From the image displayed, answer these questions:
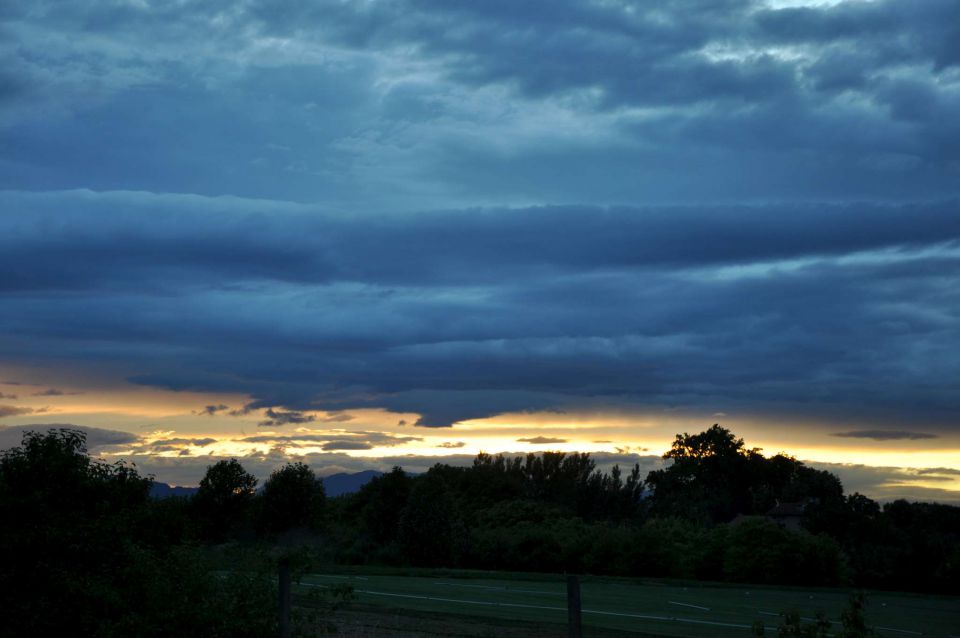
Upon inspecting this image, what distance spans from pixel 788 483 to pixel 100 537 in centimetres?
9687

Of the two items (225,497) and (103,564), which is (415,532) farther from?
(103,564)

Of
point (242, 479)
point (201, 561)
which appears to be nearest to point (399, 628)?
point (201, 561)

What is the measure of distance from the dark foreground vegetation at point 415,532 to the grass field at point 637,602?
521cm

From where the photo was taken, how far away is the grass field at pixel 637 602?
26.3 meters

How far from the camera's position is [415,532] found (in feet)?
176

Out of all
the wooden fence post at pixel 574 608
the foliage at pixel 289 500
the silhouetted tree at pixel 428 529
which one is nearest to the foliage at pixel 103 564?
the wooden fence post at pixel 574 608

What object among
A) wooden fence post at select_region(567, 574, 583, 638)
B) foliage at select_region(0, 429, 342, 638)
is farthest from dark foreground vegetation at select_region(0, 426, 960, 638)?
wooden fence post at select_region(567, 574, 583, 638)

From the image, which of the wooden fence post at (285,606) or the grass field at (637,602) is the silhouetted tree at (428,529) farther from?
the wooden fence post at (285,606)

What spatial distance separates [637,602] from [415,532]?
22299 millimetres

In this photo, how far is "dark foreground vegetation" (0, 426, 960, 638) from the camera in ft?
44.8

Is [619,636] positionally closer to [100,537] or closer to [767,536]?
[100,537]

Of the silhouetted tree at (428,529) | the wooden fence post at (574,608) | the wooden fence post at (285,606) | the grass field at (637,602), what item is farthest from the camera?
the silhouetted tree at (428,529)

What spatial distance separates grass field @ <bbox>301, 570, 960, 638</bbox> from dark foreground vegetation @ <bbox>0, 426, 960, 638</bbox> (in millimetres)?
5207

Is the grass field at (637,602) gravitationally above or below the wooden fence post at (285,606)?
below
